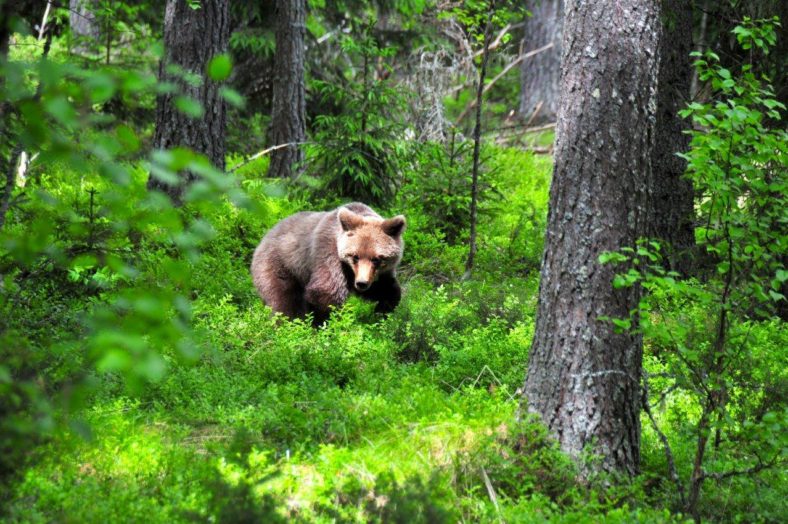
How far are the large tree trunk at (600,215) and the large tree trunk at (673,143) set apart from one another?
13.8ft

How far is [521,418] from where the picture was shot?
5305 millimetres

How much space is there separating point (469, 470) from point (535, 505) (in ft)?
1.50

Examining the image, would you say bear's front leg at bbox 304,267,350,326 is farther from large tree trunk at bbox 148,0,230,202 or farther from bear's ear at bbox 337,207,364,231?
large tree trunk at bbox 148,0,230,202

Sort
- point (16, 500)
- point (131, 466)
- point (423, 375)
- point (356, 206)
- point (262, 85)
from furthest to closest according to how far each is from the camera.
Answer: point (262, 85)
point (356, 206)
point (423, 375)
point (131, 466)
point (16, 500)

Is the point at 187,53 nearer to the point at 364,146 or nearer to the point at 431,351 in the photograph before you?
the point at 364,146

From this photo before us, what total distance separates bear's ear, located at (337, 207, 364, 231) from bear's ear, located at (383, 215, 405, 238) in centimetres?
28

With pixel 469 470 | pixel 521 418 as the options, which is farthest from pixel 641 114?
pixel 469 470

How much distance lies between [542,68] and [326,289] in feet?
47.4

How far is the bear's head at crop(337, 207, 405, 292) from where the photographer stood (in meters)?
8.19

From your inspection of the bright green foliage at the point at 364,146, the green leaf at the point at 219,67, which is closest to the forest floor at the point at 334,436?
the green leaf at the point at 219,67

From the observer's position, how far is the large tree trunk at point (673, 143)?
906 centimetres

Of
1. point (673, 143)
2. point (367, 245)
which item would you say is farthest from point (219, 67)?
point (673, 143)

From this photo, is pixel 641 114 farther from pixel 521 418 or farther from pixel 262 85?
pixel 262 85

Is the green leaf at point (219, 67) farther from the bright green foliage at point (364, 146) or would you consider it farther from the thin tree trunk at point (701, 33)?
the bright green foliage at point (364, 146)
